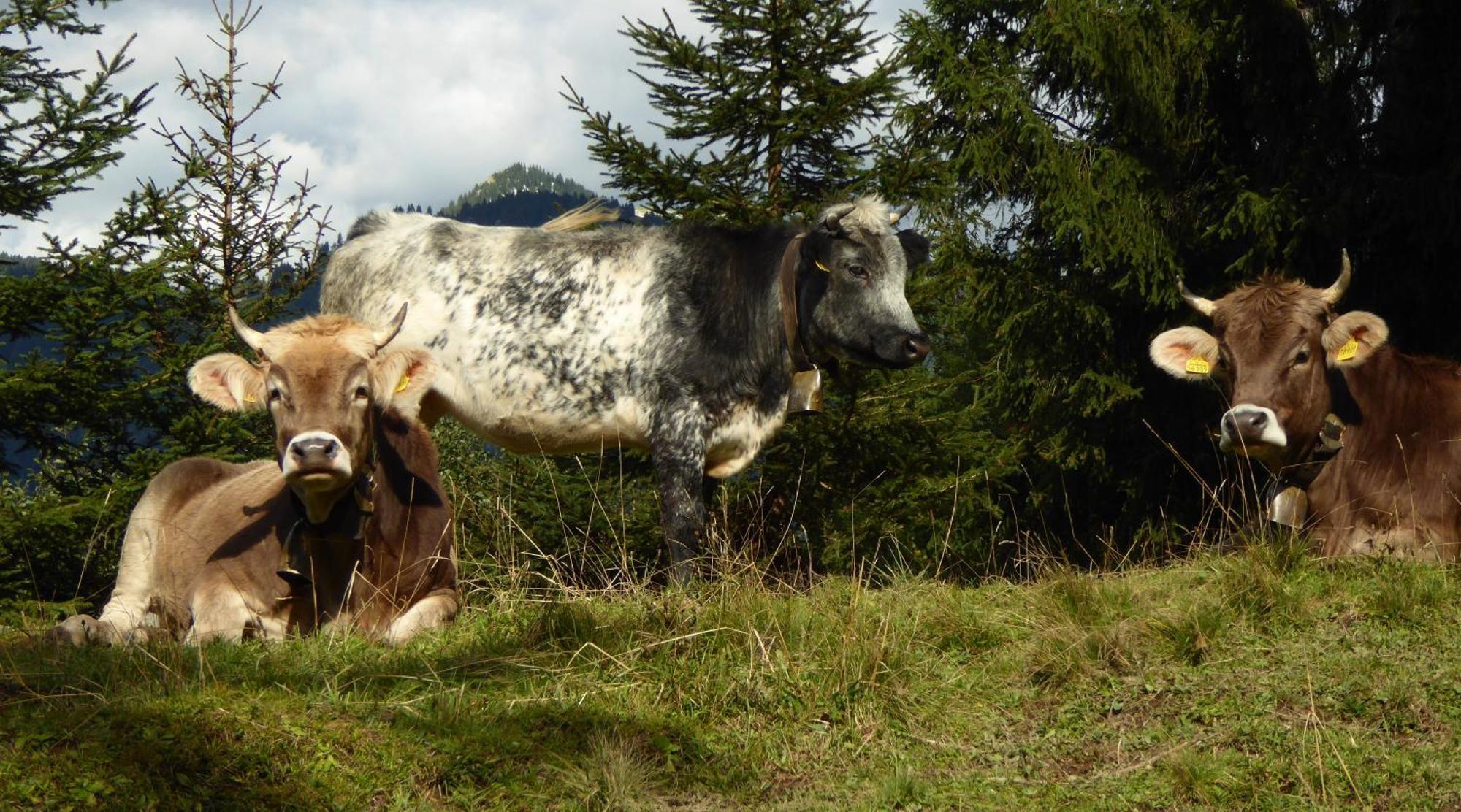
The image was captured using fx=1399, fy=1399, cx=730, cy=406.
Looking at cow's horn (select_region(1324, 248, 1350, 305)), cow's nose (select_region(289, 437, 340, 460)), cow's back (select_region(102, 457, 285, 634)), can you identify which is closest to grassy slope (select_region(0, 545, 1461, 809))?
cow's nose (select_region(289, 437, 340, 460))

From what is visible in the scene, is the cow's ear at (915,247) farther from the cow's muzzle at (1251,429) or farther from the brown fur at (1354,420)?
the cow's muzzle at (1251,429)

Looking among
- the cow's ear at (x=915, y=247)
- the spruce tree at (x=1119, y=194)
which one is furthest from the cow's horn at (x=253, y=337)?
the spruce tree at (x=1119, y=194)

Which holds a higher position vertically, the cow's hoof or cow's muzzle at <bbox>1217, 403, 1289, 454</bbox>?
cow's muzzle at <bbox>1217, 403, 1289, 454</bbox>

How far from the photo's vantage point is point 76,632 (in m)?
6.71

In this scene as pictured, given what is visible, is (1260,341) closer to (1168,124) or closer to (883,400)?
(883,400)

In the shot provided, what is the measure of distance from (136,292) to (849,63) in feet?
19.8

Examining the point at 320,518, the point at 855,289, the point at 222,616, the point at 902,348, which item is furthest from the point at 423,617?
the point at 855,289

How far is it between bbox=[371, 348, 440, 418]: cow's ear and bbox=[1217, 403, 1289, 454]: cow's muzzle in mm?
4070

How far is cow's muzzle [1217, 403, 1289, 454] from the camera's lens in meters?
7.06

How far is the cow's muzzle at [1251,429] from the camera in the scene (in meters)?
7.06

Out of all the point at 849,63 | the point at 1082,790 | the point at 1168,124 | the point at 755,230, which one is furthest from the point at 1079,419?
the point at 1082,790

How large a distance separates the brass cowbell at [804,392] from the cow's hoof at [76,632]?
156 inches

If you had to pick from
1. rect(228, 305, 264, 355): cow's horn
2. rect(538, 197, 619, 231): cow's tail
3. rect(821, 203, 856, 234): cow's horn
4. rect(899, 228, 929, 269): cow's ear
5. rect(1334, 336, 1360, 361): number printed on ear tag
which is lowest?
rect(1334, 336, 1360, 361): number printed on ear tag

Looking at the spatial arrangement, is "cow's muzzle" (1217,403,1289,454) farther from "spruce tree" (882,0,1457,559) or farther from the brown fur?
"spruce tree" (882,0,1457,559)
